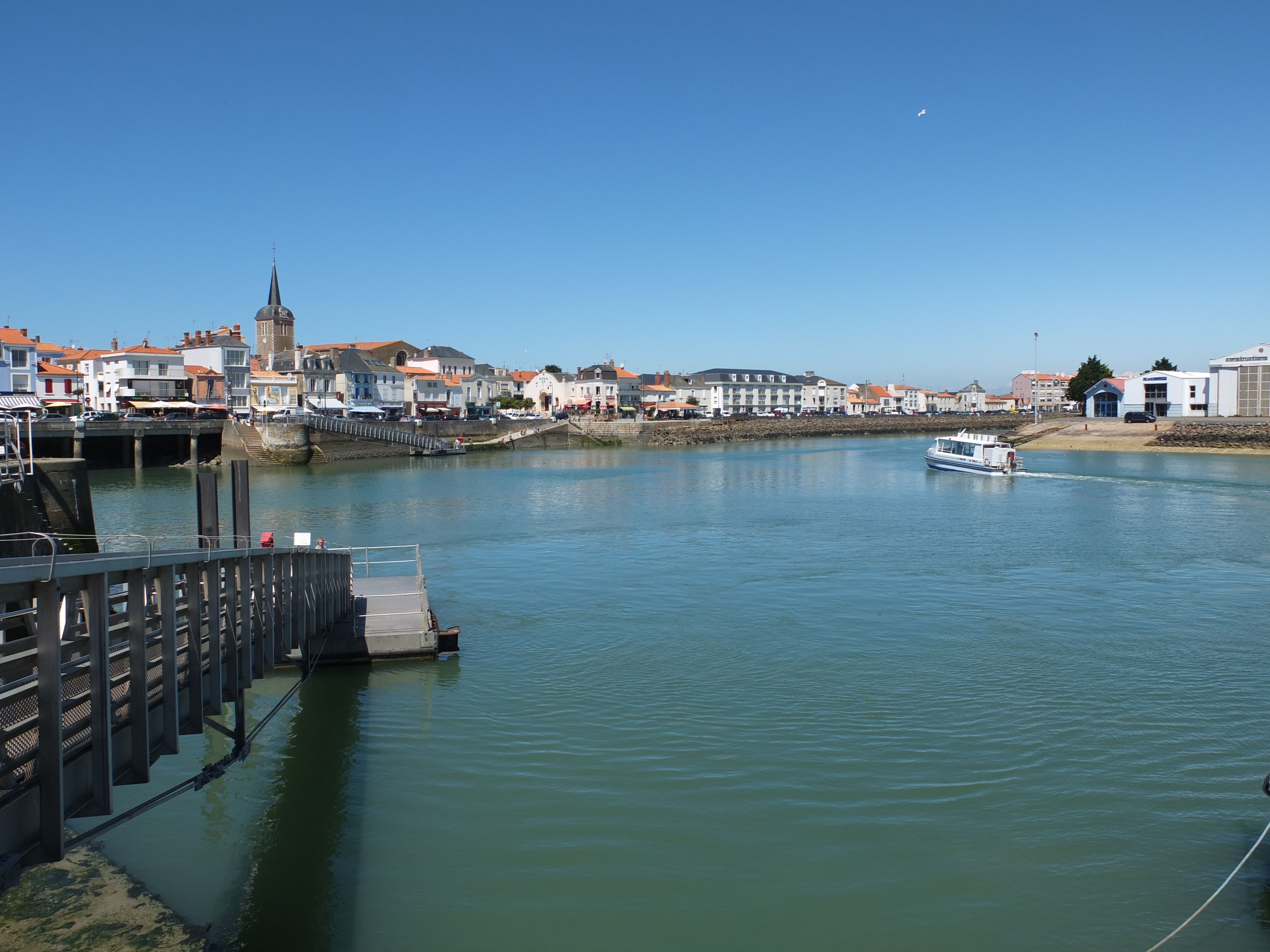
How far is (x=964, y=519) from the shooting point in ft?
126

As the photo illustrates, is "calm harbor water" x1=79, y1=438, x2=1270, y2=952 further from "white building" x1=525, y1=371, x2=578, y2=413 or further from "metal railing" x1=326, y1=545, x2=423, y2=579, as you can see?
"white building" x1=525, y1=371, x2=578, y2=413

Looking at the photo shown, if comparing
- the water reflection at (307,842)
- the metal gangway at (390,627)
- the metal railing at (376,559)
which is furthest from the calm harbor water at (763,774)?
the metal railing at (376,559)

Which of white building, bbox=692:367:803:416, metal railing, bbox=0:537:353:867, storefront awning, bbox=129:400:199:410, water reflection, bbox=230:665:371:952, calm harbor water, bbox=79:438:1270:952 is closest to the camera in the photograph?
metal railing, bbox=0:537:353:867

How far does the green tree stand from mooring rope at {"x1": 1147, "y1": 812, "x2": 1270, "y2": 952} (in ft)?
390

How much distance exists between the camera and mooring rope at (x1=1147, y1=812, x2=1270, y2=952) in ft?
27.1

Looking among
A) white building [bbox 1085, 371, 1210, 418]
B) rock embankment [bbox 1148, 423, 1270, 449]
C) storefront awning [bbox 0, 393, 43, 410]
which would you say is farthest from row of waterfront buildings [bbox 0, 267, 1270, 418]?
storefront awning [bbox 0, 393, 43, 410]

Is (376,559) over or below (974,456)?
below

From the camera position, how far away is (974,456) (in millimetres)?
61469

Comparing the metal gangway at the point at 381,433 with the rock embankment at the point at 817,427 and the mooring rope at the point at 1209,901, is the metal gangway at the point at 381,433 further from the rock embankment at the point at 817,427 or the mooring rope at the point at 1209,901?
the mooring rope at the point at 1209,901

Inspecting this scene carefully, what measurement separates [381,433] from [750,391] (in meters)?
96.3

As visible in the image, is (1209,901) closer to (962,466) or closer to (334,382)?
(962,466)

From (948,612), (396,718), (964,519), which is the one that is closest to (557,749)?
(396,718)

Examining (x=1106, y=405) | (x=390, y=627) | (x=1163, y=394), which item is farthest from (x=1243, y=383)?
(x=390, y=627)

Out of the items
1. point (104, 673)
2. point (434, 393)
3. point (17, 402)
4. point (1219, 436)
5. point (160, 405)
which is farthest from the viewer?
point (434, 393)
